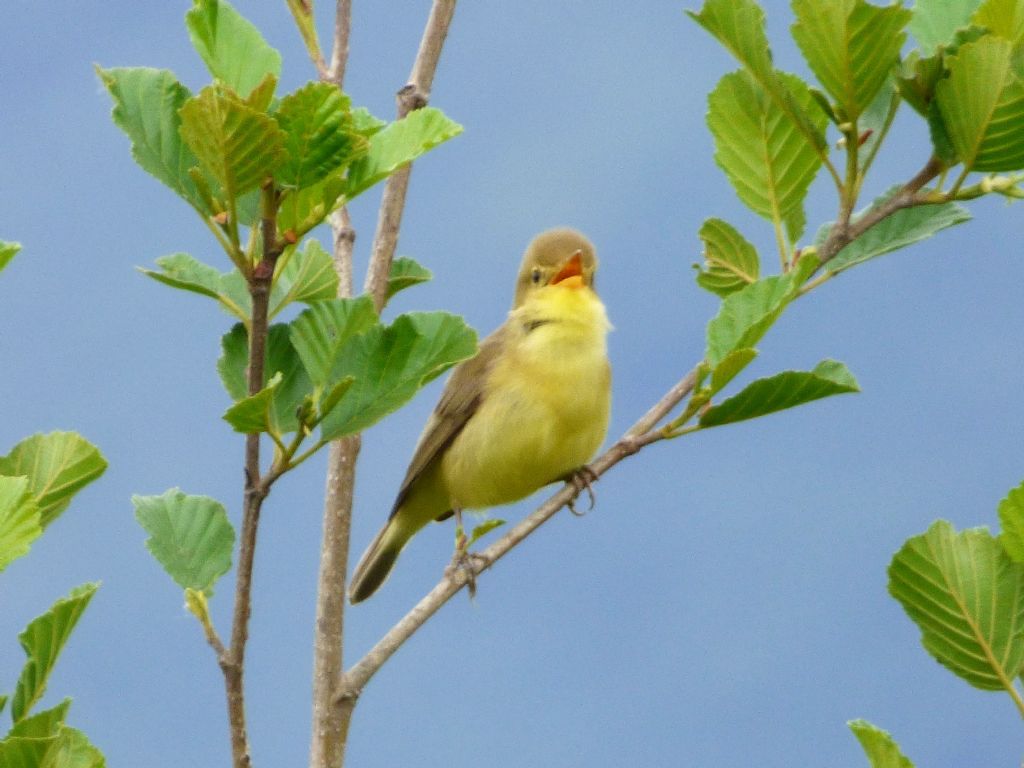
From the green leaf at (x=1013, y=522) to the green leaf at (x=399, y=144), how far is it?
1.12m

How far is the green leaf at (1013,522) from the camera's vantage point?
2426 millimetres

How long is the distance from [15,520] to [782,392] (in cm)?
144

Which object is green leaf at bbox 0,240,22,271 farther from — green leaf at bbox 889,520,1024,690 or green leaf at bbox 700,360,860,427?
green leaf at bbox 889,520,1024,690

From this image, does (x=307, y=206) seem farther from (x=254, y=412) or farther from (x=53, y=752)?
(x=53, y=752)

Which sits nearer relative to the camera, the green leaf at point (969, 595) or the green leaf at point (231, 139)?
the green leaf at point (231, 139)

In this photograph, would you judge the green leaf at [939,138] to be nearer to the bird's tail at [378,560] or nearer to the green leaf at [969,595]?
the green leaf at [969,595]

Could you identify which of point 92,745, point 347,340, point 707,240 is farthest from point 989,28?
point 92,745

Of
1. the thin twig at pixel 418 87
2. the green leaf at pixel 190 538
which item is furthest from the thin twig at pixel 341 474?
the green leaf at pixel 190 538

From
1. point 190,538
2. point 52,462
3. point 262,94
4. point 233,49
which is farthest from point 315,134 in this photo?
point 190,538

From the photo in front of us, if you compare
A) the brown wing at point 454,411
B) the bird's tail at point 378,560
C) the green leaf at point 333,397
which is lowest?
the green leaf at point 333,397

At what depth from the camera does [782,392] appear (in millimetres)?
2812

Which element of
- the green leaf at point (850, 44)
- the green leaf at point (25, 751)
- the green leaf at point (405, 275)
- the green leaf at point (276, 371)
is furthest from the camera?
the green leaf at point (405, 275)

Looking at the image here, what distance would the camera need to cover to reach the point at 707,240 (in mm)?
3248

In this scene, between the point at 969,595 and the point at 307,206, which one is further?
the point at 969,595
